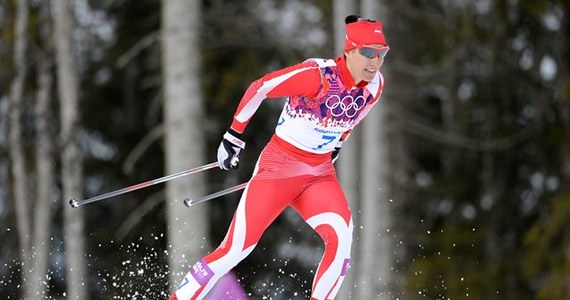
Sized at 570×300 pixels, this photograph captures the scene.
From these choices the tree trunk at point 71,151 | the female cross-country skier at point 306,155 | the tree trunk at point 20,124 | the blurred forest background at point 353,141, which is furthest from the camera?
the tree trunk at point 20,124

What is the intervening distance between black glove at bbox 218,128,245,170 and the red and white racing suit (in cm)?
5

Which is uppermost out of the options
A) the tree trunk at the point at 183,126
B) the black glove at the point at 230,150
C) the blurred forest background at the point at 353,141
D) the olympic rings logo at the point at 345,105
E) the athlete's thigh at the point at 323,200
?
the olympic rings logo at the point at 345,105

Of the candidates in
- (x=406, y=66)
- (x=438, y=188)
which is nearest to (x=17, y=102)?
(x=406, y=66)

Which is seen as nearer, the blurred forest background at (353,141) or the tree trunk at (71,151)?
the tree trunk at (71,151)

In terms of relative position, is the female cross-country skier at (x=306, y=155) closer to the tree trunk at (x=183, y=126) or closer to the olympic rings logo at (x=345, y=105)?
the olympic rings logo at (x=345, y=105)

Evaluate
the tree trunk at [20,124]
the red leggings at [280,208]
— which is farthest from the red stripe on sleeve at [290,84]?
the tree trunk at [20,124]

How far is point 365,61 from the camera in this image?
7352mm

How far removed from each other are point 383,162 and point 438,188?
16.7ft

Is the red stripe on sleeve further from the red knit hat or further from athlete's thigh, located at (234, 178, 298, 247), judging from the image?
athlete's thigh, located at (234, 178, 298, 247)

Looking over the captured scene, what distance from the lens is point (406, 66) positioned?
1633cm

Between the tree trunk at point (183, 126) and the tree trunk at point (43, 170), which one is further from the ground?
the tree trunk at point (183, 126)

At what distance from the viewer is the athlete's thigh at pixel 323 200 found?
783cm

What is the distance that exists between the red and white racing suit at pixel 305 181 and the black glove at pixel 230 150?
0.16 feet

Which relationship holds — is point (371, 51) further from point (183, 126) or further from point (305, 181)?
point (183, 126)
